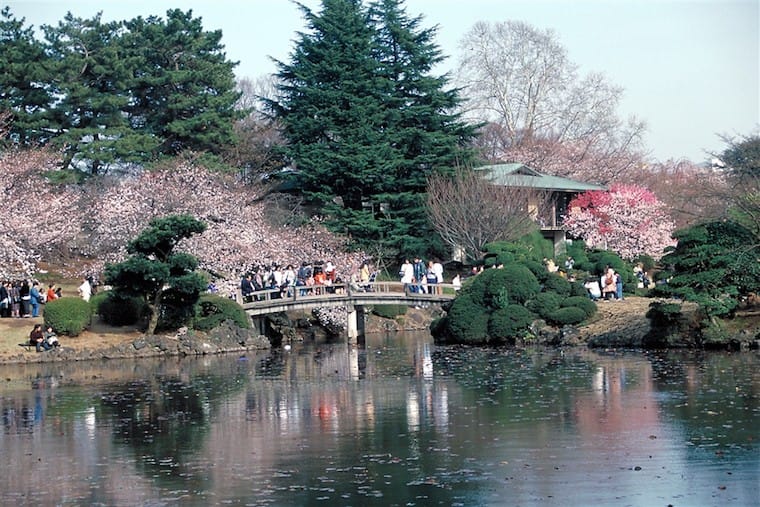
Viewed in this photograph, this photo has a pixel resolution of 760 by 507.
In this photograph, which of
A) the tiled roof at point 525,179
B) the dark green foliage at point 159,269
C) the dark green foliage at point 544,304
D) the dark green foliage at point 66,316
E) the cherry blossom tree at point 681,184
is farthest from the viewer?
the tiled roof at point 525,179

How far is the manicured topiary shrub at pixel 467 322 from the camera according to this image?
37.7 meters

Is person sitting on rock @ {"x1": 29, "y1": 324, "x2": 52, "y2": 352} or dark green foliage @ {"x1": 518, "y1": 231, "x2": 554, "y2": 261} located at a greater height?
dark green foliage @ {"x1": 518, "y1": 231, "x2": 554, "y2": 261}

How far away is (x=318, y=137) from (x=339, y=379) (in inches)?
1041

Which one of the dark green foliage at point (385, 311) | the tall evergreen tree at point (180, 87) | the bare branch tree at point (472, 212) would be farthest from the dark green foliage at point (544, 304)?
the tall evergreen tree at point (180, 87)

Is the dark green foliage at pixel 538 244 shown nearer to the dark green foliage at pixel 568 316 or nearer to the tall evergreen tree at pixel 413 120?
the tall evergreen tree at pixel 413 120

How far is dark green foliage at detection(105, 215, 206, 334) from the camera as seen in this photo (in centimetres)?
3650

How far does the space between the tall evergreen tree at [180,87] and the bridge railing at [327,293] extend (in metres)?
11.9

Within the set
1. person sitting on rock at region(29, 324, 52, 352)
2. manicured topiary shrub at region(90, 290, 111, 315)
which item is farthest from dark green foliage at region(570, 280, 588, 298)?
person sitting on rock at region(29, 324, 52, 352)

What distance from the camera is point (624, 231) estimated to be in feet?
188

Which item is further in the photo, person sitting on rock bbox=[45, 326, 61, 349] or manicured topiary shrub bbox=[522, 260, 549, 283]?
manicured topiary shrub bbox=[522, 260, 549, 283]

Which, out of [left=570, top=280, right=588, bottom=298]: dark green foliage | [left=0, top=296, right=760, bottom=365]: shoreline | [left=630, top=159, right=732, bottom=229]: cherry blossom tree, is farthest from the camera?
[left=630, top=159, right=732, bottom=229]: cherry blossom tree

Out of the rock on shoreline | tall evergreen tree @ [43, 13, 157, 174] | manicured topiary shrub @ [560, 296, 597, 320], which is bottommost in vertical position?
the rock on shoreline

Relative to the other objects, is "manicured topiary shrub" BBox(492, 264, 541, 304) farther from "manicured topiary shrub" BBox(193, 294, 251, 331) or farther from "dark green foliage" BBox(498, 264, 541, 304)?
"manicured topiary shrub" BBox(193, 294, 251, 331)

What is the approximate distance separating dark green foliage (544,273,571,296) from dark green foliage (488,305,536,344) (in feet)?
4.90
